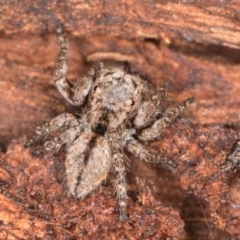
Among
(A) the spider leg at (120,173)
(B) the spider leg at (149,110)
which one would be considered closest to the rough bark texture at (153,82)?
(A) the spider leg at (120,173)

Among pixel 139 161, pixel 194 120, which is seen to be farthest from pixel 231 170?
pixel 139 161

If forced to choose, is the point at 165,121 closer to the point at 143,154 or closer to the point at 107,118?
the point at 143,154

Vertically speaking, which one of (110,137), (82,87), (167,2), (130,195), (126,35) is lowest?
(130,195)

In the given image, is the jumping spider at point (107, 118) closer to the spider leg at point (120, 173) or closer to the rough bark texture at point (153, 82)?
the spider leg at point (120, 173)

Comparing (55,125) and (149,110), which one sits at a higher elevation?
(149,110)

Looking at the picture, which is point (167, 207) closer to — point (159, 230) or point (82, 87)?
point (159, 230)

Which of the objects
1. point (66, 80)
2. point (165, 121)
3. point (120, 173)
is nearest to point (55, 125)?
point (66, 80)
